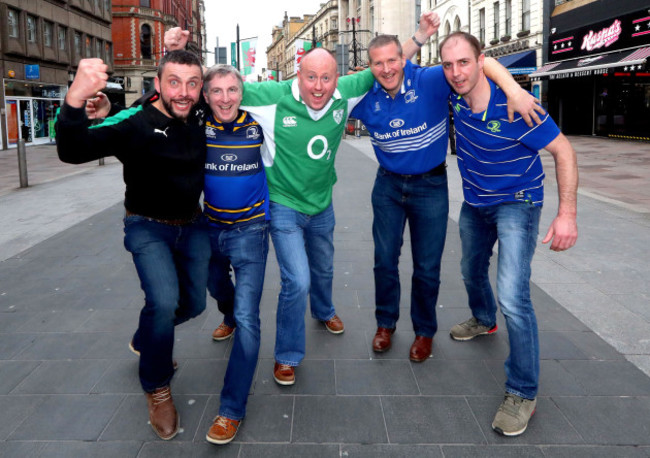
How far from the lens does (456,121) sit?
331cm

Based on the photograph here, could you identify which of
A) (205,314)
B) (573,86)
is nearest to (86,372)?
(205,314)

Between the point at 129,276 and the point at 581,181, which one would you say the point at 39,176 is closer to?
the point at 129,276

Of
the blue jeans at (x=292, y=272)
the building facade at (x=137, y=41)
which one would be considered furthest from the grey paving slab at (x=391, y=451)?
the building facade at (x=137, y=41)

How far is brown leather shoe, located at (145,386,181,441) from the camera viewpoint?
2816 millimetres

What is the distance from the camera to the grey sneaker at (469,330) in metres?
4.03

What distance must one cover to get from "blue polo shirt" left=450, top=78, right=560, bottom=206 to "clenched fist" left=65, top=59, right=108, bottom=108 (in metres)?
1.91

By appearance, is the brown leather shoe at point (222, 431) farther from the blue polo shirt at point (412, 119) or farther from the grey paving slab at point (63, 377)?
the blue polo shirt at point (412, 119)

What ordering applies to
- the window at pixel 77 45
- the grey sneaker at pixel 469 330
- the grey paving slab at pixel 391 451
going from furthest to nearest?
the window at pixel 77 45 → the grey sneaker at pixel 469 330 → the grey paving slab at pixel 391 451

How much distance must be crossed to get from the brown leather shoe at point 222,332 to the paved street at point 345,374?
0.07 m

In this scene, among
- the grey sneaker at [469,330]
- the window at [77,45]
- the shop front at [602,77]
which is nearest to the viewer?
the grey sneaker at [469,330]

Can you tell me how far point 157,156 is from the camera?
9.42 ft

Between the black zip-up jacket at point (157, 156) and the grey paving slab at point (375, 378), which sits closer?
the black zip-up jacket at point (157, 156)

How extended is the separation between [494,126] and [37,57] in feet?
104

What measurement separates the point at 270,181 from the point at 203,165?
455 mm
